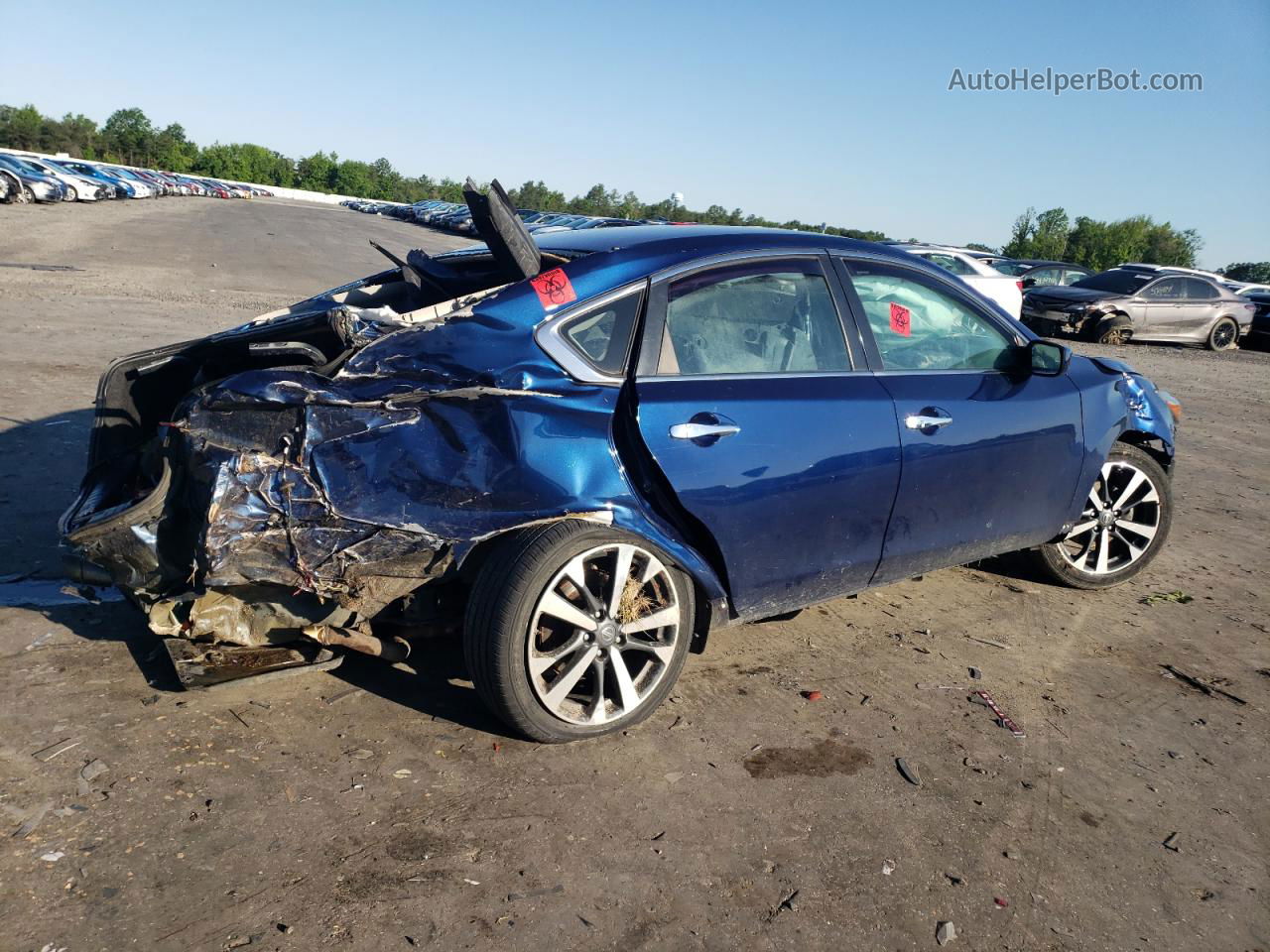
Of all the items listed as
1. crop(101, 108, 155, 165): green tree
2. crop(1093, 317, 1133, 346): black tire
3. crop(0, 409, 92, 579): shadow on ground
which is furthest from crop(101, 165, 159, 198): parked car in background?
crop(101, 108, 155, 165): green tree

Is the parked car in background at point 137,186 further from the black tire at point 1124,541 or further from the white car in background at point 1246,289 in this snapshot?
the black tire at point 1124,541

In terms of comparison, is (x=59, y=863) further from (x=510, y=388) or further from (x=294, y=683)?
(x=510, y=388)

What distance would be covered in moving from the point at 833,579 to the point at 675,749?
101cm

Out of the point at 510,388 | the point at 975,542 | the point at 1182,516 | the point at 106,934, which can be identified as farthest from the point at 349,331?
the point at 1182,516

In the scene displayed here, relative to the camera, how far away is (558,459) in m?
3.31

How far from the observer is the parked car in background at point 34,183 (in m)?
37.0

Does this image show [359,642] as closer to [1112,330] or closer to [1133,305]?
[1112,330]

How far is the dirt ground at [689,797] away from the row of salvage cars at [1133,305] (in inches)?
587

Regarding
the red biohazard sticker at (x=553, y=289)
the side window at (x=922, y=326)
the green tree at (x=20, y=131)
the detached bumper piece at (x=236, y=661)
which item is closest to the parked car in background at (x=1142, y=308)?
the side window at (x=922, y=326)

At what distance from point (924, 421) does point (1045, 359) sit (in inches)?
37.0

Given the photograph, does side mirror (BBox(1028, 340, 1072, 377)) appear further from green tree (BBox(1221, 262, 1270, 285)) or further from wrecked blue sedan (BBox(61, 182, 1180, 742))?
green tree (BBox(1221, 262, 1270, 285))

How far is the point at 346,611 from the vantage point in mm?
3355

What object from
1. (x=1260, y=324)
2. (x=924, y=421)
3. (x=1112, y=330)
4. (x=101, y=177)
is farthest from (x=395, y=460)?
(x=101, y=177)

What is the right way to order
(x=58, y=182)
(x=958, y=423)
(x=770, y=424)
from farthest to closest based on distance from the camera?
(x=58, y=182), (x=958, y=423), (x=770, y=424)
